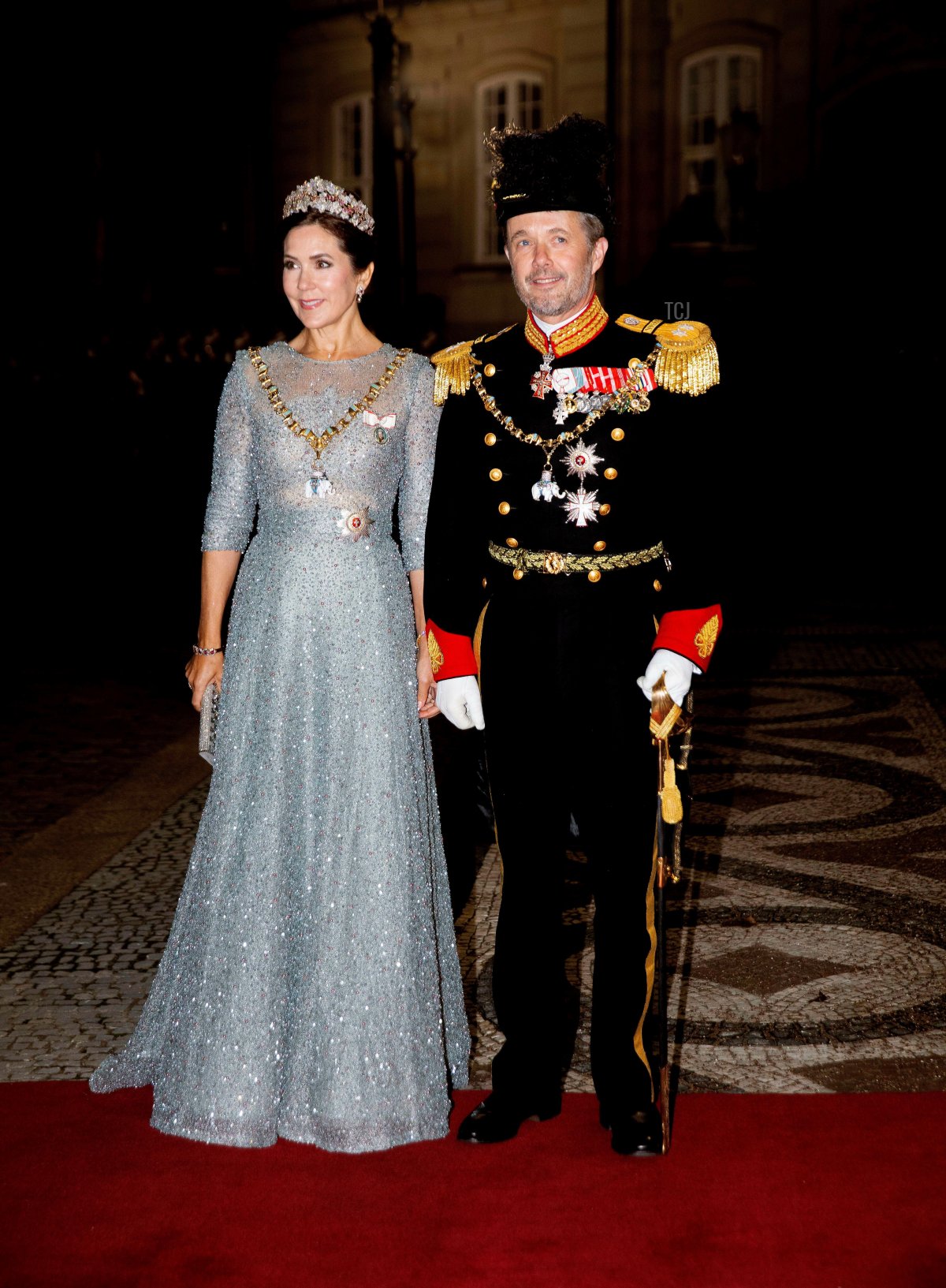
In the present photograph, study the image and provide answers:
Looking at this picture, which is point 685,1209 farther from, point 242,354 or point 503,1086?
point 242,354

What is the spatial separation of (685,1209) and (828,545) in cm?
1242

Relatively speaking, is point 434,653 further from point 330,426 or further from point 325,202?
point 325,202


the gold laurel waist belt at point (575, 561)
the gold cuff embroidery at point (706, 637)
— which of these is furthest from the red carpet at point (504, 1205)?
the gold laurel waist belt at point (575, 561)

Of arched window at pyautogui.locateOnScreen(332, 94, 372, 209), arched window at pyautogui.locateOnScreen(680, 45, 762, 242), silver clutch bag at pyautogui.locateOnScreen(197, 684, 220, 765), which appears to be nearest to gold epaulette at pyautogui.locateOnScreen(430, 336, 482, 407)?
silver clutch bag at pyautogui.locateOnScreen(197, 684, 220, 765)

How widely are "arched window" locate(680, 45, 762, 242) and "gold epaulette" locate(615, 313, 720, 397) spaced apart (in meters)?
14.1

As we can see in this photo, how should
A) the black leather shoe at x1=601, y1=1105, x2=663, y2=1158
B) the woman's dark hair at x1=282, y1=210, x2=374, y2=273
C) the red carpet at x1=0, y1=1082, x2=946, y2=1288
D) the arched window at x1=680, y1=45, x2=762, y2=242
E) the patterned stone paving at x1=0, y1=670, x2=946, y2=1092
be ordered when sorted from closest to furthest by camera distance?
1. the red carpet at x1=0, y1=1082, x2=946, y2=1288
2. the black leather shoe at x1=601, y1=1105, x2=663, y2=1158
3. the woman's dark hair at x1=282, y1=210, x2=374, y2=273
4. the patterned stone paving at x1=0, y1=670, x2=946, y2=1092
5. the arched window at x1=680, y1=45, x2=762, y2=242

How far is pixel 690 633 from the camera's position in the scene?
293cm

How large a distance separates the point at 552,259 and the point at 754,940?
2.24 m

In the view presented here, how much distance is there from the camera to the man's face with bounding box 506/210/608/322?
294cm

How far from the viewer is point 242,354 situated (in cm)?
324

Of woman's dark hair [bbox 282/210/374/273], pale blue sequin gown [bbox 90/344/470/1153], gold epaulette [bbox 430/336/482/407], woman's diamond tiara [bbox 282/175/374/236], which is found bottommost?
pale blue sequin gown [bbox 90/344/470/1153]

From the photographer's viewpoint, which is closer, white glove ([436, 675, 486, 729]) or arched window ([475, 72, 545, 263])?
white glove ([436, 675, 486, 729])

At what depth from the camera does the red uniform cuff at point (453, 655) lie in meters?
3.08

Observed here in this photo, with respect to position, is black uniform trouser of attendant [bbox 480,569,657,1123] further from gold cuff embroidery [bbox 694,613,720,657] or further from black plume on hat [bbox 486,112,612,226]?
black plume on hat [bbox 486,112,612,226]
